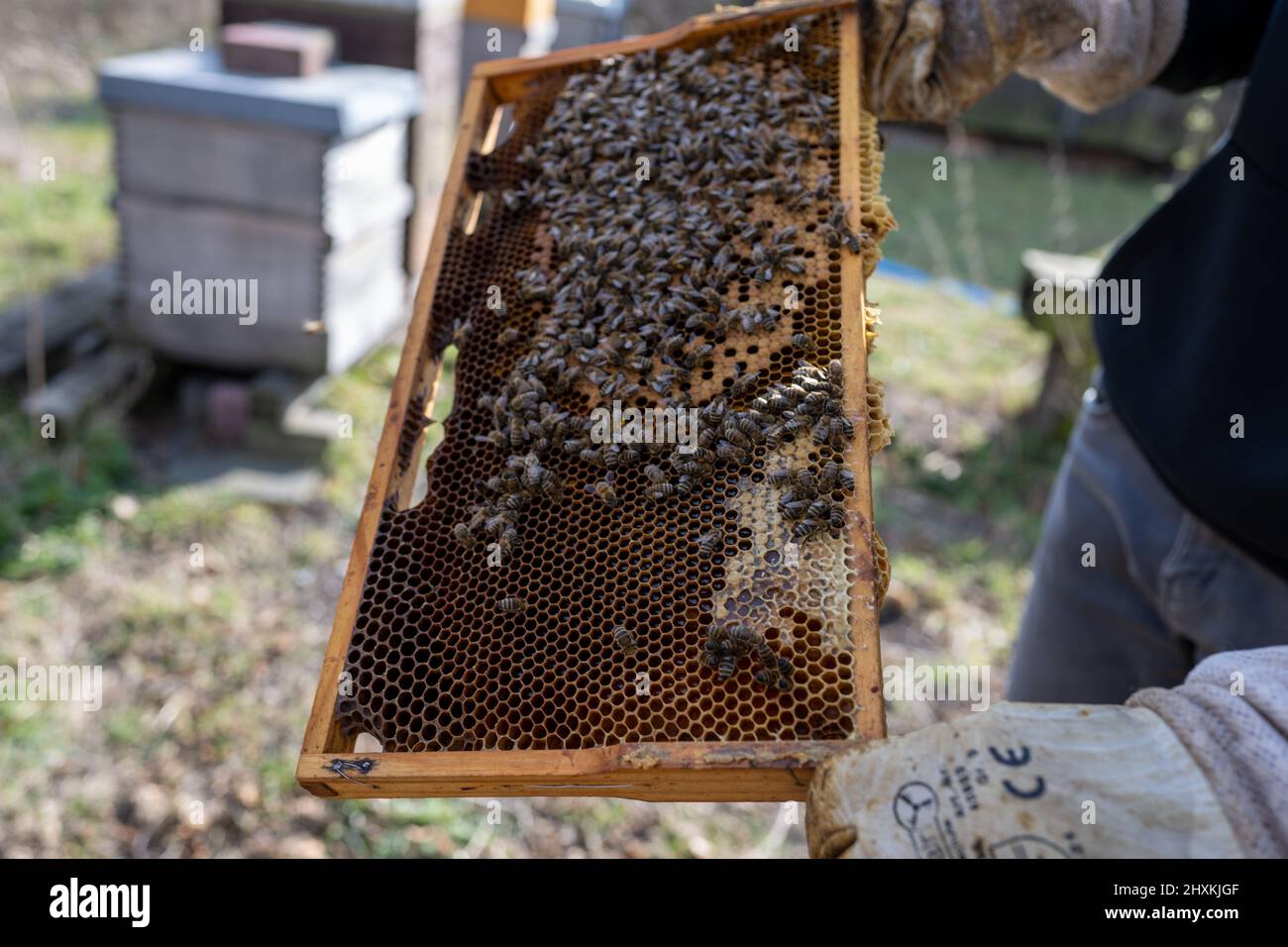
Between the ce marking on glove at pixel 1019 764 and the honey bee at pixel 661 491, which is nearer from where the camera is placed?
the ce marking on glove at pixel 1019 764

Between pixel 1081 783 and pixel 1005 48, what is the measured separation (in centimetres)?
261

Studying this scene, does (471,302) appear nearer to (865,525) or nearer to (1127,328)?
(865,525)

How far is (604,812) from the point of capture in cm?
470

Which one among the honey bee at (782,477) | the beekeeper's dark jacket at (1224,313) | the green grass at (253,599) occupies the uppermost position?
the beekeeper's dark jacket at (1224,313)

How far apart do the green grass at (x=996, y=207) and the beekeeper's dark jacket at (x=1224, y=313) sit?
7.33m

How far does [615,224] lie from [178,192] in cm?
503

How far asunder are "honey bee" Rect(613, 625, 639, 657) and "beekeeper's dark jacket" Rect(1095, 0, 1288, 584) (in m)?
1.77

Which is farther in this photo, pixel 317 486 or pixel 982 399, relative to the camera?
pixel 982 399

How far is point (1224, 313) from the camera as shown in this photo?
9.39 ft

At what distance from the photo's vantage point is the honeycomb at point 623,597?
212 centimetres

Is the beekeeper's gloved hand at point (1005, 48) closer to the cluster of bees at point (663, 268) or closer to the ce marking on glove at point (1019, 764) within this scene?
the cluster of bees at point (663, 268)

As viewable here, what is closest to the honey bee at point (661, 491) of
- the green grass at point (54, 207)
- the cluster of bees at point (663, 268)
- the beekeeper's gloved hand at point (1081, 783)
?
the cluster of bees at point (663, 268)

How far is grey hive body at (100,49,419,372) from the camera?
6.37 metres

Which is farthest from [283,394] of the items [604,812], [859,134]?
[859,134]
